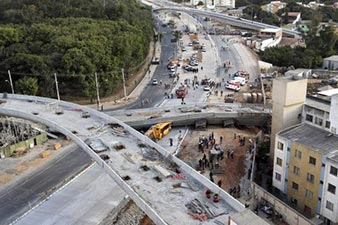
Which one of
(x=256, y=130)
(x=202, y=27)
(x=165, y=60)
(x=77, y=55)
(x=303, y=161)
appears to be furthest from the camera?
(x=202, y=27)

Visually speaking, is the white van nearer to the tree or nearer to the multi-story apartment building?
the multi-story apartment building

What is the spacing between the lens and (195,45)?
70062 mm

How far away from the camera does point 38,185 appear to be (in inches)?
1110

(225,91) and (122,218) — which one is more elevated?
(225,91)

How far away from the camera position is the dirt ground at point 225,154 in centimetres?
2802

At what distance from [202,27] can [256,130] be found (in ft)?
188

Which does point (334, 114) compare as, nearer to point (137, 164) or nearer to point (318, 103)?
point (318, 103)

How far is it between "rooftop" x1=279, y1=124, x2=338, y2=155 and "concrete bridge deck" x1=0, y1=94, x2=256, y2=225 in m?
6.77

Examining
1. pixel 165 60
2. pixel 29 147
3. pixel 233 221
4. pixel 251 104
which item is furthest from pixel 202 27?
pixel 233 221

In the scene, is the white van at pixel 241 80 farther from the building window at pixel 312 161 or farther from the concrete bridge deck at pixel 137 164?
the building window at pixel 312 161

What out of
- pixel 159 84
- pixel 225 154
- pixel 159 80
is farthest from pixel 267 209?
pixel 159 80

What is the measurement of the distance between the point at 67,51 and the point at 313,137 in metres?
28.1

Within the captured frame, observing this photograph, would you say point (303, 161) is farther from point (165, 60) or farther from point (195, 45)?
point (195, 45)

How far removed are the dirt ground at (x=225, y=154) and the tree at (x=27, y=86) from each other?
1679 centimetres
